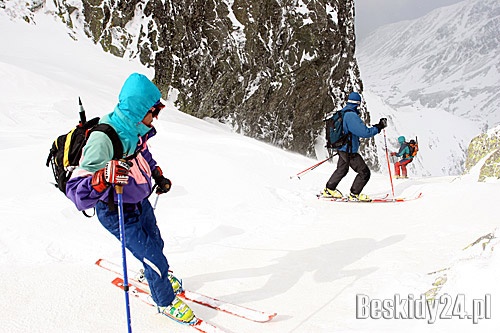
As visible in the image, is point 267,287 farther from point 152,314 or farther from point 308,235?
point 308,235

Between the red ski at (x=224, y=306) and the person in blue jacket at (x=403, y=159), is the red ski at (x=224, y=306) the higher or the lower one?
the higher one

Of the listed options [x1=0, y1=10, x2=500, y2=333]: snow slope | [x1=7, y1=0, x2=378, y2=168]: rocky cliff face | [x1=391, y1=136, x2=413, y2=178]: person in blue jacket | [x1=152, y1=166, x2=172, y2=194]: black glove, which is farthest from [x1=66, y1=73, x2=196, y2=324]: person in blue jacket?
[x1=7, y1=0, x2=378, y2=168]: rocky cliff face

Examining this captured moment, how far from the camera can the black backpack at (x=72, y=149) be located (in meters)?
2.90

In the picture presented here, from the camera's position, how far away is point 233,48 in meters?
23.4

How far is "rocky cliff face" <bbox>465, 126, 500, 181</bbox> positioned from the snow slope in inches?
19.2

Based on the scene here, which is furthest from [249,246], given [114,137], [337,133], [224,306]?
[337,133]

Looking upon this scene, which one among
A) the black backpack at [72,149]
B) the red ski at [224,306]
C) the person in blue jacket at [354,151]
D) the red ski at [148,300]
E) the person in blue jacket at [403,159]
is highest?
the black backpack at [72,149]

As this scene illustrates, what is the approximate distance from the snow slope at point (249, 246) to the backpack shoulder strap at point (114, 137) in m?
1.54

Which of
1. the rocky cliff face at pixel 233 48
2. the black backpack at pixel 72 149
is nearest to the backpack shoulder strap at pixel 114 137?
the black backpack at pixel 72 149

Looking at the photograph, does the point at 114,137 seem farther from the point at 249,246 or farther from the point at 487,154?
the point at 487,154

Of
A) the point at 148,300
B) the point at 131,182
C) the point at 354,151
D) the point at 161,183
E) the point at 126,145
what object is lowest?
the point at 148,300

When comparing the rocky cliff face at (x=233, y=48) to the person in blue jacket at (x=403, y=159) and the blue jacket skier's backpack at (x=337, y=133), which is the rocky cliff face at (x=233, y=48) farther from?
the blue jacket skier's backpack at (x=337, y=133)

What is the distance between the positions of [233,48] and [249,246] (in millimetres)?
19949

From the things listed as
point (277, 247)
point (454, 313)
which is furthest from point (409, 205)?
point (454, 313)
